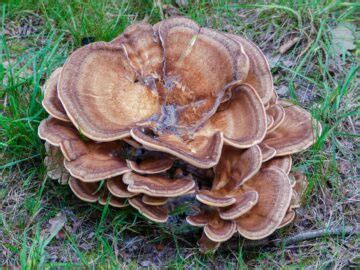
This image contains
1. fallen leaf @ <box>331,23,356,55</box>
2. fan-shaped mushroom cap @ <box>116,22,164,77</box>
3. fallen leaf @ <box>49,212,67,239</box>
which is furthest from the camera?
fallen leaf @ <box>331,23,356,55</box>

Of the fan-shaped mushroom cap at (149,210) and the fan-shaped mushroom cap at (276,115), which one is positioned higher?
the fan-shaped mushroom cap at (276,115)

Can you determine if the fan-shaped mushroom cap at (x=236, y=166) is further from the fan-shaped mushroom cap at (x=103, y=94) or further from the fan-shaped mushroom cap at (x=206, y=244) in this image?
the fan-shaped mushroom cap at (x=103, y=94)

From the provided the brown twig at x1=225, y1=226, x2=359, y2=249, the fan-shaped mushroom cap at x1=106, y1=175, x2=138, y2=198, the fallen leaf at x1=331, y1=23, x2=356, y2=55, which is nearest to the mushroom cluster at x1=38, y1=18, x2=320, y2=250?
the fan-shaped mushroom cap at x1=106, y1=175, x2=138, y2=198

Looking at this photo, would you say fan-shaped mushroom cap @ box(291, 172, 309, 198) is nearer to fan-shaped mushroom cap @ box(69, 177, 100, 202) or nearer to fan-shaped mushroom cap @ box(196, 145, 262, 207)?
fan-shaped mushroom cap @ box(196, 145, 262, 207)

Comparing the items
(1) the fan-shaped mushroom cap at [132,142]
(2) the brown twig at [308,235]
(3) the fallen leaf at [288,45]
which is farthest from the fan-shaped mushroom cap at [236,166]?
(3) the fallen leaf at [288,45]

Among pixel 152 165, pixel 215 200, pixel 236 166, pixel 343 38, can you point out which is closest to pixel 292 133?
pixel 236 166

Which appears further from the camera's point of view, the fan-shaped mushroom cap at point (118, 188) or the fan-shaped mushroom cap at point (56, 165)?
the fan-shaped mushroom cap at point (56, 165)

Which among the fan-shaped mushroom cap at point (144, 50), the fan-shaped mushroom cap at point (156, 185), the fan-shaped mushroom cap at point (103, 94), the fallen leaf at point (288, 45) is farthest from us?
the fallen leaf at point (288, 45)
